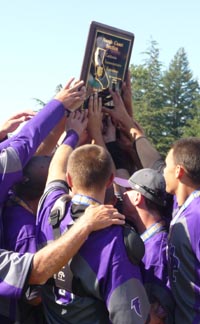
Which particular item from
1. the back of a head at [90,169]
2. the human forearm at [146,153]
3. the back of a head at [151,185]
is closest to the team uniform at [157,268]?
the back of a head at [151,185]

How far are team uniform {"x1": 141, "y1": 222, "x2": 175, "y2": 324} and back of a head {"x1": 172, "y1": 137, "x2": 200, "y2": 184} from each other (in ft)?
1.65

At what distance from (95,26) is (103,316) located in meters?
2.41

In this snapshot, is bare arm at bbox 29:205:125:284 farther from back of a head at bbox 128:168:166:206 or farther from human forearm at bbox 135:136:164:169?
human forearm at bbox 135:136:164:169

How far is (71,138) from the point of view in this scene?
434cm

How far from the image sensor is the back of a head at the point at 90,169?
3.21m

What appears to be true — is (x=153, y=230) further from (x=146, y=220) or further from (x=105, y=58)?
(x=105, y=58)

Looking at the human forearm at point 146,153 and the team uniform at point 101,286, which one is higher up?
the human forearm at point 146,153

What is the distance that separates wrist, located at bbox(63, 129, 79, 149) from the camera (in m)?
4.28

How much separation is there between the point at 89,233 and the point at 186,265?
89 centimetres

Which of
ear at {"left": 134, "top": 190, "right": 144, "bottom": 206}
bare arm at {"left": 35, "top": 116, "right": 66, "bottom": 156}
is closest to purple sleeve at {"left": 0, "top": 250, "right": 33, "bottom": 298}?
ear at {"left": 134, "top": 190, "right": 144, "bottom": 206}

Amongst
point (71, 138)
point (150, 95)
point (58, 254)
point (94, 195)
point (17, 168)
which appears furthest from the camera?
point (150, 95)

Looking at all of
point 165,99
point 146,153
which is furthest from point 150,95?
point 146,153

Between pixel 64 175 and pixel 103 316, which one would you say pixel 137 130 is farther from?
pixel 103 316

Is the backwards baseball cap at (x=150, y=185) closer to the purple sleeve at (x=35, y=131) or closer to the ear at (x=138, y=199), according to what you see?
the ear at (x=138, y=199)
